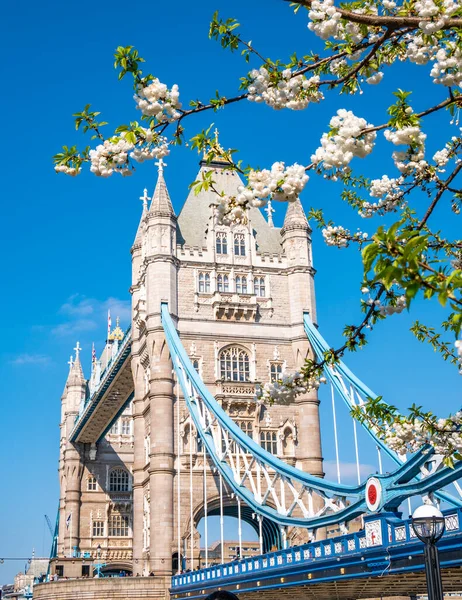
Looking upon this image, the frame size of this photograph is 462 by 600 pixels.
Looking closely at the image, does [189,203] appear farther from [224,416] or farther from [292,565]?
[292,565]

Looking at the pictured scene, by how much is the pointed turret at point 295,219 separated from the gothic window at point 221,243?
9.49 ft

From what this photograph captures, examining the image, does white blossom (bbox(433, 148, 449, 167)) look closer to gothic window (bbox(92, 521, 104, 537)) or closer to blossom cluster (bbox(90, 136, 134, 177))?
blossom cluster (bbox(90, 136, 134, 177))

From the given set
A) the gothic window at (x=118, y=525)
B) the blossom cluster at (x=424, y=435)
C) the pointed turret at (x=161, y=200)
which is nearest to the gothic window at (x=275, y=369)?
the pointed turret at (x=161, y=200)

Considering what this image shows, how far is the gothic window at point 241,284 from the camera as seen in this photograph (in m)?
40.1

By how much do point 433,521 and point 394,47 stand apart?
5272mm

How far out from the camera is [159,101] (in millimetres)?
7480

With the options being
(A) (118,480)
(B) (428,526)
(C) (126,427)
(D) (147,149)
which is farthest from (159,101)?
(C) (126,427)

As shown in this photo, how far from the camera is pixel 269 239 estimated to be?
139ft

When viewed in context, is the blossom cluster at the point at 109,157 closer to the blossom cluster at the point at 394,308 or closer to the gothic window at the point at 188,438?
the blossom cluster at the point at 394,308

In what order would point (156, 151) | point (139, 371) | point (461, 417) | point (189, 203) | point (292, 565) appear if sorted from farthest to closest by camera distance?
point (189, 203) → point (139, 371) → point (292, 565) → point (461, 417) → point (156, 151)

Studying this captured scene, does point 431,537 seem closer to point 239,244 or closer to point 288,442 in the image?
point 288,442

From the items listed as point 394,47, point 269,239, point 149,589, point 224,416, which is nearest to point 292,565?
point 224,416

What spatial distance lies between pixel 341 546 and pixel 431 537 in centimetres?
1161

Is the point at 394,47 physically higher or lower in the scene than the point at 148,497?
lower
